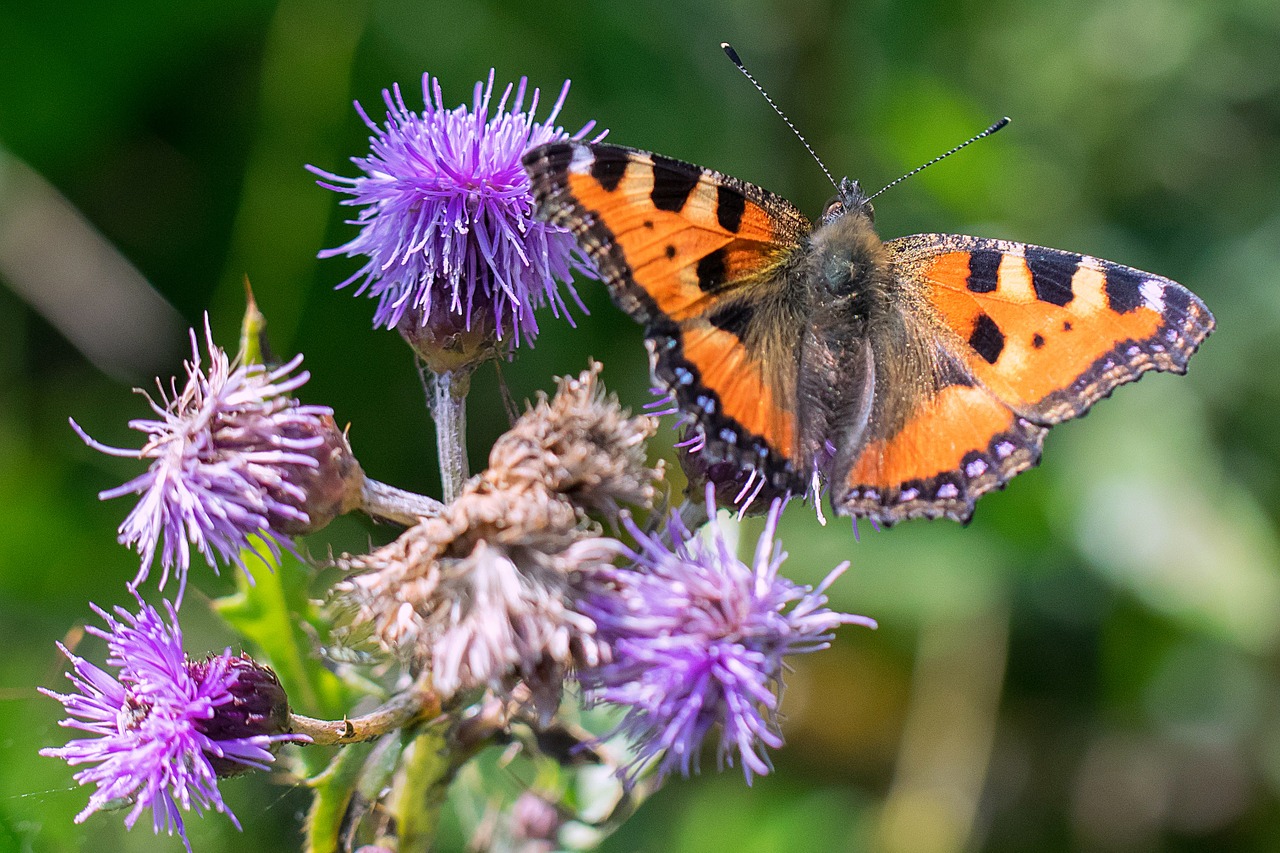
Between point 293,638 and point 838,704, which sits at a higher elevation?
point 838,704

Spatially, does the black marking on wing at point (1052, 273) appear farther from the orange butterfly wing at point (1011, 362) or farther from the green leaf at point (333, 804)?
the green leaf at point (333, 804)

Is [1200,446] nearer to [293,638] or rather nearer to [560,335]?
[560,335]

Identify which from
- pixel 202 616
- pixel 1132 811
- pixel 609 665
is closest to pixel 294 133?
pixel 202 616

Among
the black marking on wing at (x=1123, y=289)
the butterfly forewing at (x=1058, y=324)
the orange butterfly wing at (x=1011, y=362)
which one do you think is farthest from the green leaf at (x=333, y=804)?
the black marking on wing at (x=1123, y=289)

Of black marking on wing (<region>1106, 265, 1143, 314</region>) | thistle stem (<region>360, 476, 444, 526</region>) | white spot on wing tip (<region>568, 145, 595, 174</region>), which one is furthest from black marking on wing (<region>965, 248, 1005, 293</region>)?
thistle stem (<region>360, 476, 444, 526</region>)

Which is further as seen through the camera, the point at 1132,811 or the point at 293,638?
the point at 1132,811

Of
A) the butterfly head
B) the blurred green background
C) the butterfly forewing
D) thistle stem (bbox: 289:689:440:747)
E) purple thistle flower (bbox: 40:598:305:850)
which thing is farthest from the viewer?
the blurred green background

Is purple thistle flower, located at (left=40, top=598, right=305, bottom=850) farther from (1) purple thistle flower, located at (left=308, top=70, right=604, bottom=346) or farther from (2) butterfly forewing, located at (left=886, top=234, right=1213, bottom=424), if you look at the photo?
(2) butterfly forewing, located at (left=886, top=234, right=1213, bottom=424)
